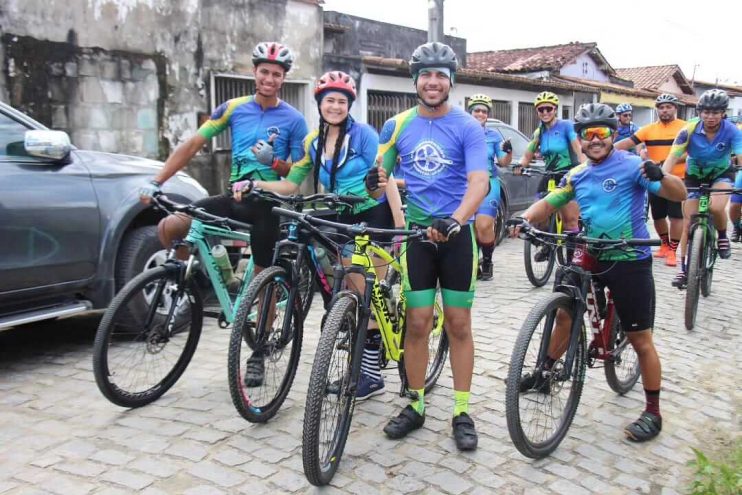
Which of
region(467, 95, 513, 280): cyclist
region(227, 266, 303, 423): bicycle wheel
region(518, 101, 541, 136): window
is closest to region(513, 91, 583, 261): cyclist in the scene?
region(467, 95, 513, 280): cyclist

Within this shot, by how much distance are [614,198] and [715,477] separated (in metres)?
1.51

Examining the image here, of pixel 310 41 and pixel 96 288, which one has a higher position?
pixel 310 41

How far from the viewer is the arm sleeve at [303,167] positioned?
4.52m

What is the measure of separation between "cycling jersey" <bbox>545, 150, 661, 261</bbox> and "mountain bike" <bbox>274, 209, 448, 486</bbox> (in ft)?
3.73

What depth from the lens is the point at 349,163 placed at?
14.9 feet

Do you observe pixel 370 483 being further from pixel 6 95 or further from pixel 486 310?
pixel 6 95

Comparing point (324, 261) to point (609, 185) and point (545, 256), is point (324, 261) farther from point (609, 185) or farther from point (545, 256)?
point (545, 256)

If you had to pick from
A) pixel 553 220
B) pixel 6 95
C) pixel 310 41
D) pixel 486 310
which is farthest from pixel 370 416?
pixel 310 41

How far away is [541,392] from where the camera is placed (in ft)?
12.6

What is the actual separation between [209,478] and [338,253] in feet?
4.34

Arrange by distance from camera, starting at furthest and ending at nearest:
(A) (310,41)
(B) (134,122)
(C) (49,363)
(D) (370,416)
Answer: (A) (310,41), (B) (134,122), (C) (49,363), (D) (370,416)

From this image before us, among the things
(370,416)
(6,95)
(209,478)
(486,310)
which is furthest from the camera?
(6,95)

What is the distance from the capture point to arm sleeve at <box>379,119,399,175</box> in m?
3.95

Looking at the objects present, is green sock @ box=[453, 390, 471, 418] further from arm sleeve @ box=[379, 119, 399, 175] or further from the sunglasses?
the sunglasses
